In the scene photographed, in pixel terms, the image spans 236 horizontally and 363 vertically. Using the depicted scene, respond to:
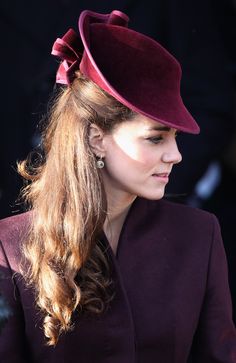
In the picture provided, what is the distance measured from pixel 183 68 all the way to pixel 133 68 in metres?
1.30

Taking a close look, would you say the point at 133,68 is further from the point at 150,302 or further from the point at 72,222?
the point at 150,302

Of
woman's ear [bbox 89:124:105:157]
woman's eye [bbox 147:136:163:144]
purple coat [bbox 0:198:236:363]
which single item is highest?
woman's eye [bbox 147:136:163:144]

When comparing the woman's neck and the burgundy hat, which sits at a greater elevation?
the burgundy hat

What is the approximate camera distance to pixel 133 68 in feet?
8.89

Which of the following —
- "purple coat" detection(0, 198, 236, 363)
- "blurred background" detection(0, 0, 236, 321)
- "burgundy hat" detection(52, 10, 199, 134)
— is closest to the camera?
"burgundy hat" detection(52, 10, 199, 134)

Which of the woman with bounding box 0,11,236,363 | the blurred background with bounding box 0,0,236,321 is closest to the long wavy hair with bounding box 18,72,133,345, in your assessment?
the woman with bounding box 0,11,236,363

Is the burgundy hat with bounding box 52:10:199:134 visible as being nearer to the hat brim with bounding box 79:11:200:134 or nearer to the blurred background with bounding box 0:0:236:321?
the hat brim with bounding box 79:11:200:134

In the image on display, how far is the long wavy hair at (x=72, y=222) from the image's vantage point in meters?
2.73

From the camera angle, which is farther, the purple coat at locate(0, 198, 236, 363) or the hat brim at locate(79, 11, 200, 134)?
the purple coat at locate(0, 198, 236, 363)

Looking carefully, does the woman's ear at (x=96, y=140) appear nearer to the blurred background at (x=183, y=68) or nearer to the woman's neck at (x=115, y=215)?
the woman's neck at (x=115, y=215)

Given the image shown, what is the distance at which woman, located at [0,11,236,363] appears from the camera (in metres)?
2.72

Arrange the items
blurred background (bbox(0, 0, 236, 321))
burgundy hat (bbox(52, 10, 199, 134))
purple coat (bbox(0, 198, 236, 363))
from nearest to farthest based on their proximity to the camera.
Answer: burgundy hat (bbox(52, 10, 199, 134)) < purple coat (bbox(0, 198, 236, 363)) < blurred background (bbox(0, 0, 236, 321))

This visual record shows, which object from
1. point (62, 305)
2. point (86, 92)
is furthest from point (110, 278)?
point (86, 92)

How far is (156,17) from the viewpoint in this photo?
398 centimetres
